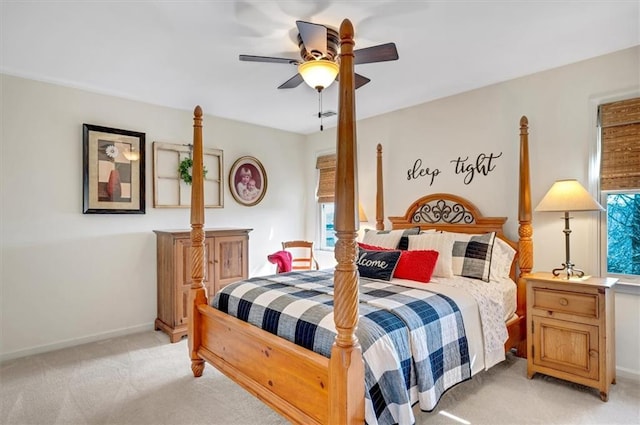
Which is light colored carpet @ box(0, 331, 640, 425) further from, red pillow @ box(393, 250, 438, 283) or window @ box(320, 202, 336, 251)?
window @ box(320, 202, 336, 251)

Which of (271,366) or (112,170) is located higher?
(112,170)

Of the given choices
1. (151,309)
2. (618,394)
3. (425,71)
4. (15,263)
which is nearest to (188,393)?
(151,309)

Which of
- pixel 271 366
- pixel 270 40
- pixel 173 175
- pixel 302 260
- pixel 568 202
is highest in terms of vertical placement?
pixel 270 40

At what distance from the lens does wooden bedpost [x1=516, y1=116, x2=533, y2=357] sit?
3.00m

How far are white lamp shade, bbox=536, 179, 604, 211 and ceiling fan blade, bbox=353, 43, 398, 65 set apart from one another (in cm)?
168

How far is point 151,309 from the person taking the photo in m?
3.91

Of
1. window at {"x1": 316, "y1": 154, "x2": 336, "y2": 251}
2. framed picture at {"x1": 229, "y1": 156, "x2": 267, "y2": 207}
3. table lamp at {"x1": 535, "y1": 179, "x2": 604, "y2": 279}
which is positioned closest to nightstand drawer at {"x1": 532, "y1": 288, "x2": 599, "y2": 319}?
table lamp at {"x1": 535, "y1": 179, "x2": 604, "y2": 279}

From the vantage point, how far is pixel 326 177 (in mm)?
5238

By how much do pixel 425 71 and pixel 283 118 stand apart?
2111 mm

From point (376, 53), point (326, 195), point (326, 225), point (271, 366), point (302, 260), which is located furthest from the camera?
point (326, 225)

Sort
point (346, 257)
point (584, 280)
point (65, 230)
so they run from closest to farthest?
point (346, 257)
point (584, 280)
point (65, 230)

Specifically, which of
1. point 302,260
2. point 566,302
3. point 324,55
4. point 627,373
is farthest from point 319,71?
point 627,373

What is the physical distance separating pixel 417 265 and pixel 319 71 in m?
1.70

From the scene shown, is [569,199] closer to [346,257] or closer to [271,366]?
[346,257]
